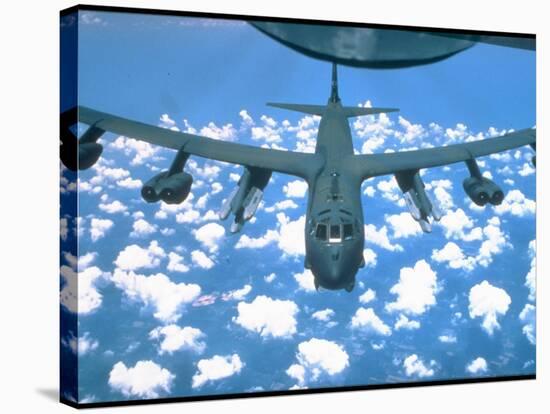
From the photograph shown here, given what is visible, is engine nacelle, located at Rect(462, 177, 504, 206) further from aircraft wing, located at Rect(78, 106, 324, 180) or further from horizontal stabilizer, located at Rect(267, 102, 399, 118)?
aircraft wing, located at Rect(78, 106, 324, 180)

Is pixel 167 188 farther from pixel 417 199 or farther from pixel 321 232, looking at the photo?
pixel 417 199

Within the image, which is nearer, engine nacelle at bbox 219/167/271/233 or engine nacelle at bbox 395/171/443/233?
engine nacelle at bbox 219/167/271/233

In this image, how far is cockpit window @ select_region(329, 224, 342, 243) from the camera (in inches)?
385

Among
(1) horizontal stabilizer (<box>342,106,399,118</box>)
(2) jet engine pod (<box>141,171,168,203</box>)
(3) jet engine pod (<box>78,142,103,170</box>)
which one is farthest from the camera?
(1) horizontal stabilizer (<box>342,106,399,118</box>)

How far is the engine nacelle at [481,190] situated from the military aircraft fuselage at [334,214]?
1225 millimetres

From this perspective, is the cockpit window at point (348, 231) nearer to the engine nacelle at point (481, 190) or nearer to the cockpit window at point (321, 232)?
the cockpit window at point (321, 232)

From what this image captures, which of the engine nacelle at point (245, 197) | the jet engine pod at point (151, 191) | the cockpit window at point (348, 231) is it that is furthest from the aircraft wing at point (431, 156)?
the jet engine pod at point (151, 191)

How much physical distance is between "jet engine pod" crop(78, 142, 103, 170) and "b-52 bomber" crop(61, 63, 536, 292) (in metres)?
0.02

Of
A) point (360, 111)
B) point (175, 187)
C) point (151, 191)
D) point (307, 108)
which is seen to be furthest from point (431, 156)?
point (151, 191)

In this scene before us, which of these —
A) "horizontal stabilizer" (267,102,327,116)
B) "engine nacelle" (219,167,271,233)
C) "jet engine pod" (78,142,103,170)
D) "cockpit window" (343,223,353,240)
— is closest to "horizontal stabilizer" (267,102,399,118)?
"horizontal stabilizer" (267,102,327,116)

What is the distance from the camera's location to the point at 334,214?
388 inches

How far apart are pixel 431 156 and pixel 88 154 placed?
11.3 ft

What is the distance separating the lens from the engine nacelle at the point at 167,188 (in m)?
9.25

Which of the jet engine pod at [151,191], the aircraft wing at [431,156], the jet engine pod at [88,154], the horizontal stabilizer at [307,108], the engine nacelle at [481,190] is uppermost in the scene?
the horizontal stabilizer at [307,108]
